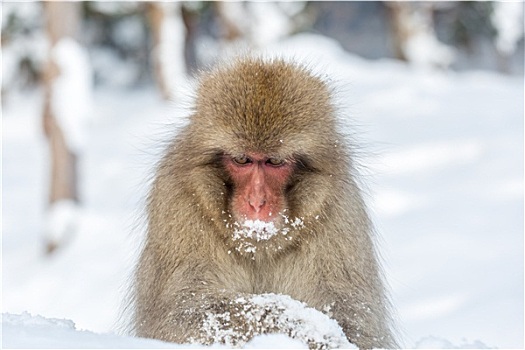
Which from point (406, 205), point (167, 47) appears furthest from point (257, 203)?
point (167, 47)

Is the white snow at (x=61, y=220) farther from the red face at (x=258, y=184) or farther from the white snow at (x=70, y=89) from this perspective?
the red face at (x=258, y=184)

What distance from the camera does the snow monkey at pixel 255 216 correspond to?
3.38 m

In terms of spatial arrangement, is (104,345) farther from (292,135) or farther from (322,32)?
(322,32)

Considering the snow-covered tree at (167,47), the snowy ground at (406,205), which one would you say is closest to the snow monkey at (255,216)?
the snowy ground at (406,205)

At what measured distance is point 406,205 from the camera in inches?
439

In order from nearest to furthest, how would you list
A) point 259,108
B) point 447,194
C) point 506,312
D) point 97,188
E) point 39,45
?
point 259,108, point 506,312, point 447,194, point 97,188, point 39,45

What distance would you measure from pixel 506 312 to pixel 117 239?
5144 mm

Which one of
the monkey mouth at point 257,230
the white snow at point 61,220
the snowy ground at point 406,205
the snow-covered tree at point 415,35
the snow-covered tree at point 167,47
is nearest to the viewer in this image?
the monkey mouth at point 257,230

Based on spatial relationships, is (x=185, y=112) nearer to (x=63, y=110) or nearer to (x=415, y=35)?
(x=63, y=110)

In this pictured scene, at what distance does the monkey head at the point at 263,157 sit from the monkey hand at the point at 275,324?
24 cm

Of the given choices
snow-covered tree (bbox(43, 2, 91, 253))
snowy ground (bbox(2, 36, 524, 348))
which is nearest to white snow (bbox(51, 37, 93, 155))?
snow-covered tree (bbox(43, 2, 91, 253))

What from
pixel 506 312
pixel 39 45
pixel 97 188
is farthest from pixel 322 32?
pixel 506 312

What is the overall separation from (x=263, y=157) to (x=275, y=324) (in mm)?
537

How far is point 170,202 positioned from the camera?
11.8 ft
